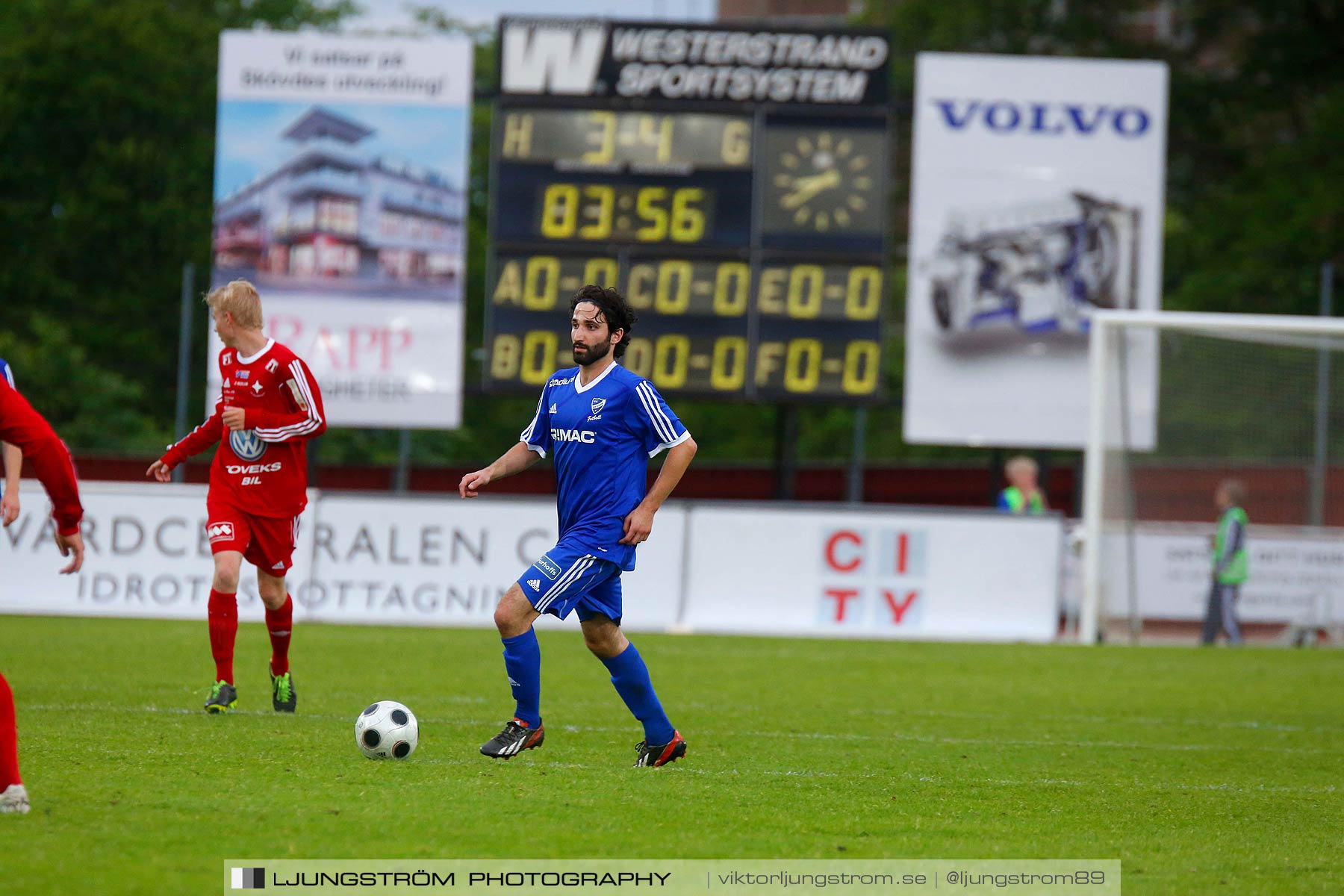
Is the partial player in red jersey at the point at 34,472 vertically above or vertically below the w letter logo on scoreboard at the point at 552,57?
below

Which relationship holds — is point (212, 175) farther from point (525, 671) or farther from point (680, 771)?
point (680, 771)

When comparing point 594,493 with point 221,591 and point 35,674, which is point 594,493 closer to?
point 221,591

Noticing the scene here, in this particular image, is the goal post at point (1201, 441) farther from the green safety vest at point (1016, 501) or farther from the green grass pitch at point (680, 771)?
the green grass pitch at point (680, 771)

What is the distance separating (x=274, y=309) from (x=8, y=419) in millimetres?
14038

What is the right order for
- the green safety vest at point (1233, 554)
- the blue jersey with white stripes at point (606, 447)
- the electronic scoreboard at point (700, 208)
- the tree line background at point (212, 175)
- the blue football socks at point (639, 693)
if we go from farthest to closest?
the tree line background at point (212, 175) → the electronic scoreboard at point (700, 208) → the green safety vest at point (1233, 554) → the blue football socks at point (639, 693) → the blue jersey with white stripes at point (606, 447)

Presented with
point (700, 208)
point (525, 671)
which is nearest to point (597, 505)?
point (525, 671)

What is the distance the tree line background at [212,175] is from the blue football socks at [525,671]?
23.2 metres

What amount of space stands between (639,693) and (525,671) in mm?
493

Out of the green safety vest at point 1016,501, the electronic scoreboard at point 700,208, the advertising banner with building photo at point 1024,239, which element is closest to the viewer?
the green safety vest at point 1016,501

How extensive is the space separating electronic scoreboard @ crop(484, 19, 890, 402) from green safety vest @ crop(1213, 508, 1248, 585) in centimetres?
405

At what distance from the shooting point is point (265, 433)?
8.34 metres

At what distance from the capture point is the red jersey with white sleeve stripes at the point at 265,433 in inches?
330

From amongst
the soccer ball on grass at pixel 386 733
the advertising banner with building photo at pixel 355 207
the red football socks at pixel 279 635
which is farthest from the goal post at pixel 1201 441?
the soccer ball on grass at pixel 386 733

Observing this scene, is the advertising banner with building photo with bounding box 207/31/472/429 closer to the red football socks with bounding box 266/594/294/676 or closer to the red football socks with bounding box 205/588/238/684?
the red football socks with bounding box 266/594/294/676
